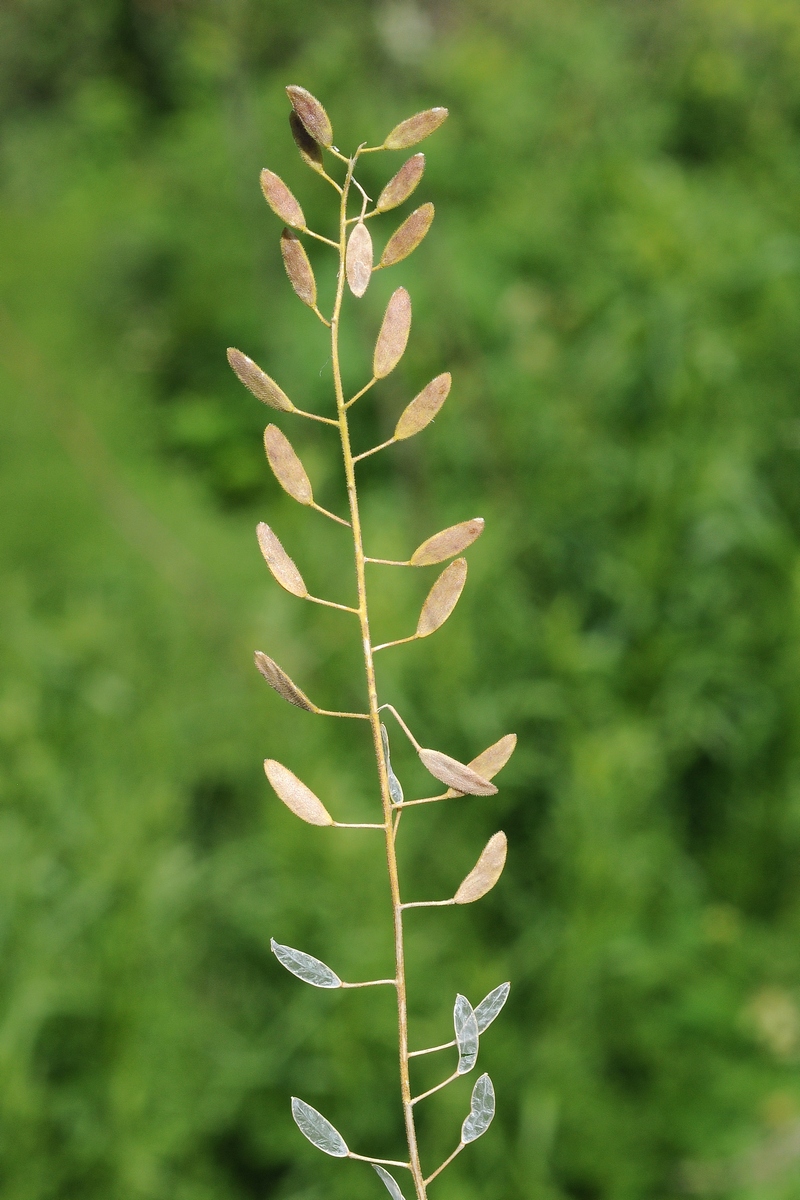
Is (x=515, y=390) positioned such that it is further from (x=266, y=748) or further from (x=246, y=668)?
(x=266, y=748)

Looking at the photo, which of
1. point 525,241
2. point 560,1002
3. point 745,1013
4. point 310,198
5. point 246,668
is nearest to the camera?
point 560,1002

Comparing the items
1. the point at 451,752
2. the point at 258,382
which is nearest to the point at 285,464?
the point at 258,382

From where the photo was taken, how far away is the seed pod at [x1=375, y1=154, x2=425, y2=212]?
11 centimetres

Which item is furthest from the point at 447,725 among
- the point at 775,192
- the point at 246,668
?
the point at 775,192

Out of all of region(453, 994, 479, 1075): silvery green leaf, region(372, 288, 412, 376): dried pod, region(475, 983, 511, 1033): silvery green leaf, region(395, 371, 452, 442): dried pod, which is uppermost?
region(372, 288, 412, 376): dried pod

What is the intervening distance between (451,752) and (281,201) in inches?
38.9

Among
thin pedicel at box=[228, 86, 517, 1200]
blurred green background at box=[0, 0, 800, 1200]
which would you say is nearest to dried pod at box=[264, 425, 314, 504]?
thin pedicel at box=[228, 86, 517, 1200]

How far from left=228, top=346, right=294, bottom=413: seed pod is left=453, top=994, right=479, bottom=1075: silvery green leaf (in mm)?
64

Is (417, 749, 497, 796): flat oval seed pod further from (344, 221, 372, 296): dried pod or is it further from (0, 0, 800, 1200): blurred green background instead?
(0, 0, 800, 1200): blurred green background

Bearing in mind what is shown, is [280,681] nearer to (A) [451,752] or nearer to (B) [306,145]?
(B) [306,145]

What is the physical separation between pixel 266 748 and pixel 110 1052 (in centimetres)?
31

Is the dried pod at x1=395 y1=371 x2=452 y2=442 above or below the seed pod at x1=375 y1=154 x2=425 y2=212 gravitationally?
below

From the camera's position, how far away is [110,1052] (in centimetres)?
80

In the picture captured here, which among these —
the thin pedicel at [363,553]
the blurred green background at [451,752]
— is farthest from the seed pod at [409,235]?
the blurred green background at [451,752]
